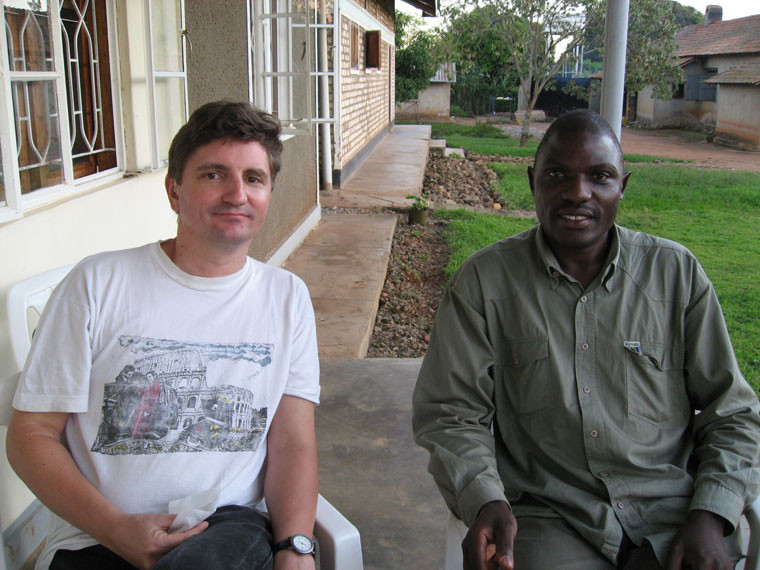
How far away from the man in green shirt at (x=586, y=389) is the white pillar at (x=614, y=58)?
5.96 ft

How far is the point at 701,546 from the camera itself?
1612mm

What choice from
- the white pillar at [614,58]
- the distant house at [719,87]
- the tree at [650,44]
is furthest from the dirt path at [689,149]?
the white pillar at [614,58]

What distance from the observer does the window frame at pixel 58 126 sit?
2.35 meters

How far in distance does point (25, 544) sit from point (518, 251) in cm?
179

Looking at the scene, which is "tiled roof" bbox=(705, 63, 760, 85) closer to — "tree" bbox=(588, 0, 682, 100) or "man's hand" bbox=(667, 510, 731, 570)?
"tree" bbox=(588, 0, 682, 100)

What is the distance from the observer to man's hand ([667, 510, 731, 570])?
1.60 metres

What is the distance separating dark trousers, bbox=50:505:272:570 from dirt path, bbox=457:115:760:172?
57.0 feet

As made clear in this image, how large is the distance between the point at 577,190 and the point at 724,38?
110 feet

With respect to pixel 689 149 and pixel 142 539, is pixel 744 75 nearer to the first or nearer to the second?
pixel 689 149

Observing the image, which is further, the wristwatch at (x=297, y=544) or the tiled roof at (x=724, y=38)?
the tiled roof at (x=724, y=38)

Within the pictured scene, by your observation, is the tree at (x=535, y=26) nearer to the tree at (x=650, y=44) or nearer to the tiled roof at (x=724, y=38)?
the tree at (x=650, y=44)

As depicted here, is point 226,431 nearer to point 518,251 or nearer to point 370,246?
point 518,251

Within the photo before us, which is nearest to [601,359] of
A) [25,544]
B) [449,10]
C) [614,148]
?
[614,148]

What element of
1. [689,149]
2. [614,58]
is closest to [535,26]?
[689,149]
